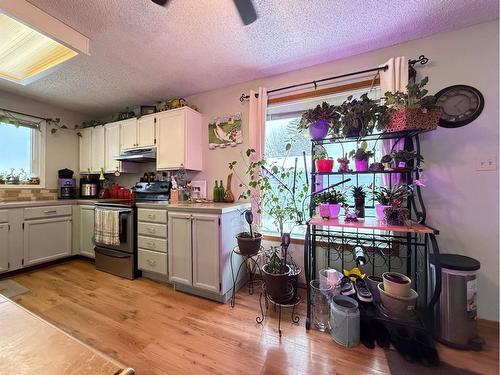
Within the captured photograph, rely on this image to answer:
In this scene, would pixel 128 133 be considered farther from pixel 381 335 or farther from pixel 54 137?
pixel 381 335

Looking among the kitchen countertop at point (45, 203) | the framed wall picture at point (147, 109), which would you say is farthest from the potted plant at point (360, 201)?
the kitchen countertop at point (45, 203)

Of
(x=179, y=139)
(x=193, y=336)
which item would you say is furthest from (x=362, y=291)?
(x=179, y=139)

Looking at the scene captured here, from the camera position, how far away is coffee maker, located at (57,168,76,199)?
340 centimetres

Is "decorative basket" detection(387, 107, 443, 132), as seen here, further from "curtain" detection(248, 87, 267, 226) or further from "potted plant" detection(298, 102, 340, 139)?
"curtain" detection(248, 87, 267, 226)

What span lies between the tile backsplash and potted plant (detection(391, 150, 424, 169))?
461cm

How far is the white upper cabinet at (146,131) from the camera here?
9.69 ft

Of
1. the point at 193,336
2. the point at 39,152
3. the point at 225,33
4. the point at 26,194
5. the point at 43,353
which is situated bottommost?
the point at 193,336

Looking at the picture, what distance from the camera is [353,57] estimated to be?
2.14 meters

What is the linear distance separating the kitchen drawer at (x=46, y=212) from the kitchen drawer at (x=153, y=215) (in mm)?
1521

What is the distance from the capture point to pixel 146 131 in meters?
3.01

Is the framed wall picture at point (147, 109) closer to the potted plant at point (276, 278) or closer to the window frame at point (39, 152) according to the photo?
the window frame at point (39, 152)

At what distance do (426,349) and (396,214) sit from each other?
90cm

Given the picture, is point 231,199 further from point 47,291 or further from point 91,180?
point 91,180

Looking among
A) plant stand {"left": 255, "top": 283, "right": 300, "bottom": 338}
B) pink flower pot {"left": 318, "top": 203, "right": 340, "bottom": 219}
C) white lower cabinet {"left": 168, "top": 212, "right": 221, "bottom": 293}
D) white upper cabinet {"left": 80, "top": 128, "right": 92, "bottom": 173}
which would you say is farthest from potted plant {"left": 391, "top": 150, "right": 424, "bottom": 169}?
white upper cabinet {"left": 80, "top": 128, "right": 92, "bottom": 173}
